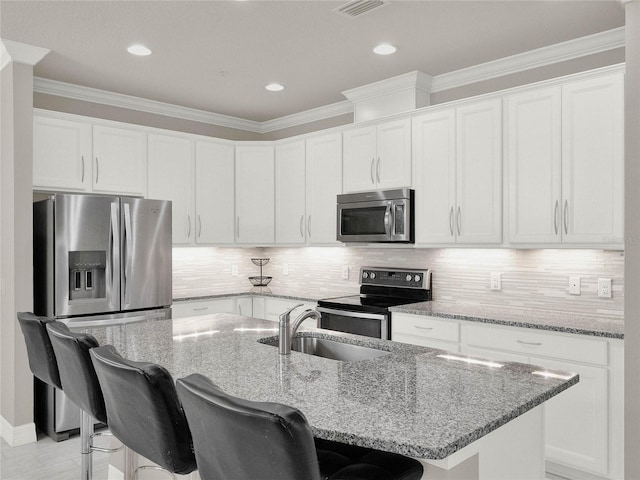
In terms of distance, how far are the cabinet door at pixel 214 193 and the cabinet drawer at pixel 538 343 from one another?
8.49ft

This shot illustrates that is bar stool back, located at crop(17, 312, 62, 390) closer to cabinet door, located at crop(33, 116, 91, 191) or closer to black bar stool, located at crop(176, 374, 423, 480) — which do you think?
black bar stool, located at crop(176, 374, 423, 480)

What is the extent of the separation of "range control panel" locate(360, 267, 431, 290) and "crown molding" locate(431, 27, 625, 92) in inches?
59.3

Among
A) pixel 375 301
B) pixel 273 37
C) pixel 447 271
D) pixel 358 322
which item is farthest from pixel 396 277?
pixel 273 37

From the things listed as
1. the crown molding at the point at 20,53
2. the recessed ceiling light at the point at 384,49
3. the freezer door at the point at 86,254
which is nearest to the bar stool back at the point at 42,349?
the freezer door at the point at 86,254

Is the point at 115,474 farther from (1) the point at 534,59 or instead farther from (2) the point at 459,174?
(1) the point at 534,59

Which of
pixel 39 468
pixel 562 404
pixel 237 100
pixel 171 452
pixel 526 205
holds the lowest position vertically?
pixel 39 468

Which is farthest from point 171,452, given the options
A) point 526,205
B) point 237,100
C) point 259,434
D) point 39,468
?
point 237,100

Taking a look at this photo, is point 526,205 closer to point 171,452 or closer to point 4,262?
point 171,452

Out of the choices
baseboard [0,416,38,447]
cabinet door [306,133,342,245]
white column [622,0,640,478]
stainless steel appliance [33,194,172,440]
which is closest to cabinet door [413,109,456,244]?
cabinet door [306,133,342,245]

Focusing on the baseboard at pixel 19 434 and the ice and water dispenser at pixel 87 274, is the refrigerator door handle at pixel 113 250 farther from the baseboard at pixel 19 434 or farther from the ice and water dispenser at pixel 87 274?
the baseboard at pixel 19 434

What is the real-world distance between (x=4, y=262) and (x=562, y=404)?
377 cm

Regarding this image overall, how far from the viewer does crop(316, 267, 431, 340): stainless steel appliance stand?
3793 mm

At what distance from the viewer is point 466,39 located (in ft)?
11.0

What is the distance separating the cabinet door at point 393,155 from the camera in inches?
159
